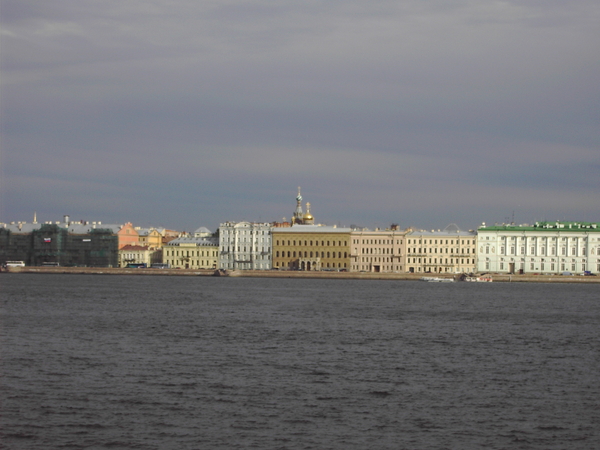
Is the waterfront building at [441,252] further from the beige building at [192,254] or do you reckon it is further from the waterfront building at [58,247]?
the waterfront building at [58,247]

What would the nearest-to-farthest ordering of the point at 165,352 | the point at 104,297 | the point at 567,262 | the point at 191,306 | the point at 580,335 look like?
the point at 165,352 → the point at 580,335 → the point at 191,306 → the point at 104,297 → the point at 567,262

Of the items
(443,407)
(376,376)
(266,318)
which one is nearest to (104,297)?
(266,318)

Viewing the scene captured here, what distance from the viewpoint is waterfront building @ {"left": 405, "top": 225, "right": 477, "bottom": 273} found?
291 feet

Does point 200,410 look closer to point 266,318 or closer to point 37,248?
point 266,318

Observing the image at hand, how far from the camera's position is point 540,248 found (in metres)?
85.2

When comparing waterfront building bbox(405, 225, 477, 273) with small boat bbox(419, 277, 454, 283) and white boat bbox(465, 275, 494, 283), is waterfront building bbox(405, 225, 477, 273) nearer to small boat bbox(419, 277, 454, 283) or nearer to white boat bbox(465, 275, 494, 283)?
white boat bbox(465, 275, 494, 283)

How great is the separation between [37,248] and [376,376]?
79.9 metres

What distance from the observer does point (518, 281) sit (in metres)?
79.8

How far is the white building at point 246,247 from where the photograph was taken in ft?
301

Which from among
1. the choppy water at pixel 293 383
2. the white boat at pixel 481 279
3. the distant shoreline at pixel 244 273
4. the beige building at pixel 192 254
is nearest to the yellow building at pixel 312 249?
the distant shoreline at pixel 244 273

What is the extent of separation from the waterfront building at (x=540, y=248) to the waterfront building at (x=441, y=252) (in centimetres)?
122

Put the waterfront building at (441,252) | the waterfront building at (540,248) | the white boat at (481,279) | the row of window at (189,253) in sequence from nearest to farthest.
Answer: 1. the white boat at (481,279)
2. the waterfront building at (540,248)
3. the waterfront building at (441,252)
4. the row of window at (189,253)

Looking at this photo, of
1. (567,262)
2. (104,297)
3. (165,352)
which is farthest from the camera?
(567,262)

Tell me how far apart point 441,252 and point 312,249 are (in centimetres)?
1163
